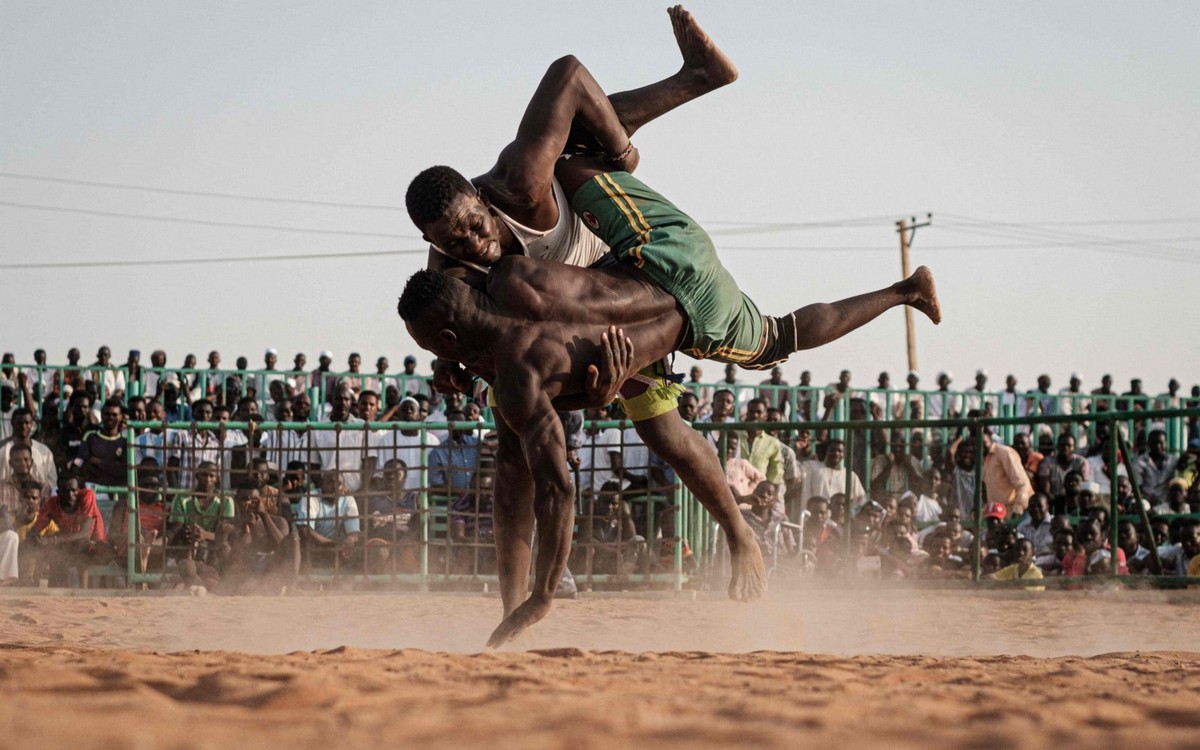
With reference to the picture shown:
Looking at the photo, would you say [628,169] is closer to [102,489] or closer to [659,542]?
[659,542]

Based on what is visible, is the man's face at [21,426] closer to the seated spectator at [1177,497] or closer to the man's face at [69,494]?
the man's face at [69,494]

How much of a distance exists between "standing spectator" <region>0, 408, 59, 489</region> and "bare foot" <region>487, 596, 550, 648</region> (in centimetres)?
729

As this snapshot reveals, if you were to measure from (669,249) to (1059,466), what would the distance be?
297 inches

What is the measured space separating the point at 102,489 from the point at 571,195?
7.13 meters

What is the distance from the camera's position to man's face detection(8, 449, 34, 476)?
431 inches

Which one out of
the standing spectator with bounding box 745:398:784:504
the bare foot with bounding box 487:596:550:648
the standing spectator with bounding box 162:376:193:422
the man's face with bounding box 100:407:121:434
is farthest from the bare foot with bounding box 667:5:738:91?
the standing spectator with bounding box 162:376:193:422

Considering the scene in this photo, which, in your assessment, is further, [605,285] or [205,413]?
[205,413]

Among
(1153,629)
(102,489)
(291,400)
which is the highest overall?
(291,400)

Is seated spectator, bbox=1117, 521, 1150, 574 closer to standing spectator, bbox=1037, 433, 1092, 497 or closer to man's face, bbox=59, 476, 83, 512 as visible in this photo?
standing spectator, bbox=1037, 433, 1092, 497

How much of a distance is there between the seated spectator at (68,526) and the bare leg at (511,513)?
626cm

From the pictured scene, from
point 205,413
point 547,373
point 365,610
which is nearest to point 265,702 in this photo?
point 547,373

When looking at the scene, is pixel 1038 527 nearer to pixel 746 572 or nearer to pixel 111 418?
pixel 746 572

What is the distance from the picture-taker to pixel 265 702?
115 inches

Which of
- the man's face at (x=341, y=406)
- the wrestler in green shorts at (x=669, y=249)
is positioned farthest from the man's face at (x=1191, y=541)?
the man's face at (x=341, y=406)
